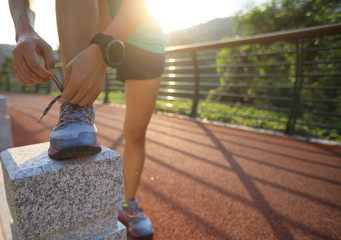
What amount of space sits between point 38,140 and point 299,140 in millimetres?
3668

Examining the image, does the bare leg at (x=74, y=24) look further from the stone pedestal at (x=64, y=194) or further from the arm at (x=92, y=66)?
the stone pedestal at (x=64, y=194)

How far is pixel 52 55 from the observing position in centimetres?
70

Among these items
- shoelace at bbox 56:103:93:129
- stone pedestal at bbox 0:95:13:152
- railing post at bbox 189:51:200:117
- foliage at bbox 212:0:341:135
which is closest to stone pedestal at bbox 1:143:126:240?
shoelace at bbox 56:103:93:129

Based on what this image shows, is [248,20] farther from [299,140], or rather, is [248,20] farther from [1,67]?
[1,67]

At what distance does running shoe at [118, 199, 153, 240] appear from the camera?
1.18m

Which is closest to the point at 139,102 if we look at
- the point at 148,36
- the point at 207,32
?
the point at 148,36

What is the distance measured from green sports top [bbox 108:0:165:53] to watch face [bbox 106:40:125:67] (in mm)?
501

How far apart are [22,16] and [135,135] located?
726mm

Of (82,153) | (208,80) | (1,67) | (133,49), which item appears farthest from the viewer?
(208,80)

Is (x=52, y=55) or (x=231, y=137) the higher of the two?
(x=52, y=55)

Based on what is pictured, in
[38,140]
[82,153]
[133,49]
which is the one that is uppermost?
[133,49]

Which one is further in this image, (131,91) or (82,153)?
(131,91)

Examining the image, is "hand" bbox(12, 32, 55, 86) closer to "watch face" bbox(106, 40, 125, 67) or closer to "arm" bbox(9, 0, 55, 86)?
"arm" bbox(9, 0, 55, 86)

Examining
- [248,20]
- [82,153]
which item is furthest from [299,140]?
[248,20]
